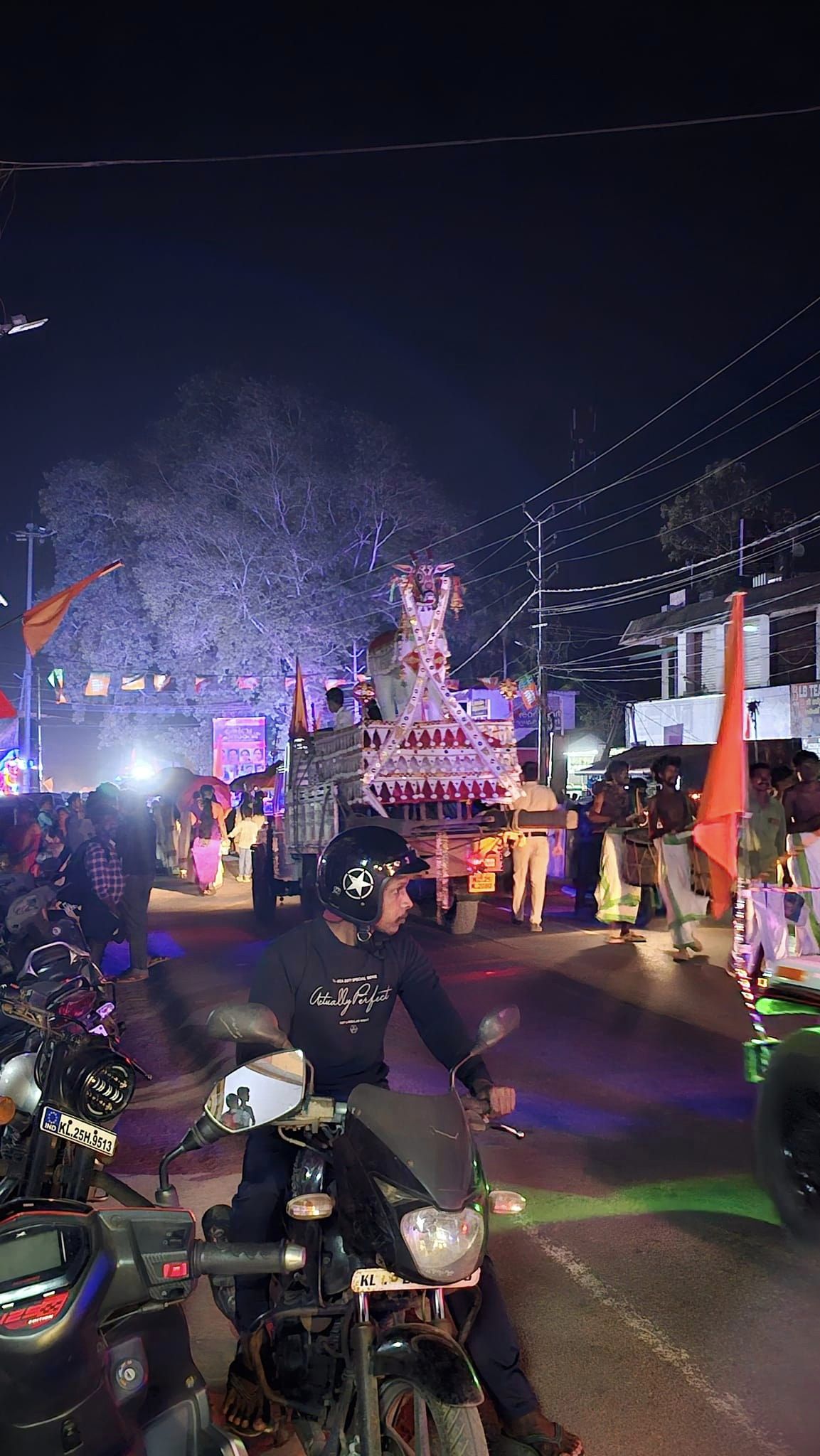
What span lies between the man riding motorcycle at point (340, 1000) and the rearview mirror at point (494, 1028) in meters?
0.14

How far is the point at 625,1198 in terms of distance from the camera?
5633 millimetres

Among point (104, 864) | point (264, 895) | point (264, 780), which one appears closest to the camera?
point (104, 864)

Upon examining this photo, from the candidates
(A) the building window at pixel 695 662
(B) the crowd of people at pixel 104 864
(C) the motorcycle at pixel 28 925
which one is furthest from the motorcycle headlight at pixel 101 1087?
(A) the building window at pixel 695 662

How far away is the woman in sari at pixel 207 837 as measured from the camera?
842 inches

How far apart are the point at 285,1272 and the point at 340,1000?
108 centimetres

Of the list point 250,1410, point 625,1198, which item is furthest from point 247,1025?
point 625,1198

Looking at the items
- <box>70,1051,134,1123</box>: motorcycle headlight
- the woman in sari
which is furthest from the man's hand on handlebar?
the woman in sari

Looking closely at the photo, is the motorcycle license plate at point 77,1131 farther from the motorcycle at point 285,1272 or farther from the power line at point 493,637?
the power line at point 493,637

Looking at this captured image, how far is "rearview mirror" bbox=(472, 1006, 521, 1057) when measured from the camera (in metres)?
3.26

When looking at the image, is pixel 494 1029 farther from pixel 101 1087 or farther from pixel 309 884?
pixel 309 884

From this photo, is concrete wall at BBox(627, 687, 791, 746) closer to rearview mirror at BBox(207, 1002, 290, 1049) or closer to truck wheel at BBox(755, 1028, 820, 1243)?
truck wheel at BBox(755, 1028, 820, 1243)

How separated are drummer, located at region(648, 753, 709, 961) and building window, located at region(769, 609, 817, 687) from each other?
22.1 metres

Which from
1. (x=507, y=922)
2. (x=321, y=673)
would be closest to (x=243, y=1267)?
(x=507, y=922)

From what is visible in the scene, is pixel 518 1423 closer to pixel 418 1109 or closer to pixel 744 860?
pixel 418 1109
